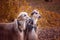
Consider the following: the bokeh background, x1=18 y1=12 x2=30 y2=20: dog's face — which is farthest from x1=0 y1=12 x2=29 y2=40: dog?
the bokeh background

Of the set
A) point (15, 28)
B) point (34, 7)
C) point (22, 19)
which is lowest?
point (15, 28)

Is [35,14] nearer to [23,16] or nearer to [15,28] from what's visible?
[23,16]

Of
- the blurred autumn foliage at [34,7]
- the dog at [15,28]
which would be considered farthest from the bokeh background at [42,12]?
the dog at [15,28]

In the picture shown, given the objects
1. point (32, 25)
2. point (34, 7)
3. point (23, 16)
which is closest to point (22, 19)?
point (23, 16)

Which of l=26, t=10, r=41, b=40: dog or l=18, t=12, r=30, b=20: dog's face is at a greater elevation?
l=18, t=12, r=30, b=20: dog's face

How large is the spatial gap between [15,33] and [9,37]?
0.09 meters

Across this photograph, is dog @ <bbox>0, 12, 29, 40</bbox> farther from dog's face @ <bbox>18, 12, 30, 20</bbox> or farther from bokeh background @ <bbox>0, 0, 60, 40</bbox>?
bokeh background @ <bbox>0, 0, 60, 40</bbox>

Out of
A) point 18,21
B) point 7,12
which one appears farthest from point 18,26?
point 7,12

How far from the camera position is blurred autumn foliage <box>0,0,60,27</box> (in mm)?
3377

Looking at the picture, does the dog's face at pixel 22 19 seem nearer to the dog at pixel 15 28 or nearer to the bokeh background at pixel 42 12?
the dog at pixel 15 28

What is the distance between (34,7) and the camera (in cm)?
342

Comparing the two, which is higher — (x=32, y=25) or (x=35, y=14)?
(x=35, y=14)

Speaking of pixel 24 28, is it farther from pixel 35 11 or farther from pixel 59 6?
pixel 59 6

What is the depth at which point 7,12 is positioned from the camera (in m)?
3.39
